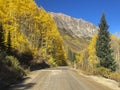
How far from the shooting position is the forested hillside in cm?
3341

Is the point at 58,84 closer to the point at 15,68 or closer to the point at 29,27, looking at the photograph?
the point at 15,68

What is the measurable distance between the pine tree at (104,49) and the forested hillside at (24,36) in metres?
12.9

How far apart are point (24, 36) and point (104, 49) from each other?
17992mm

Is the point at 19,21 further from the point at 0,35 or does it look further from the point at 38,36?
the point at 0,35

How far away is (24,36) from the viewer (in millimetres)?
54344

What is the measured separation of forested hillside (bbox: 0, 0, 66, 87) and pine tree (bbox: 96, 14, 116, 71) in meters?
12.9

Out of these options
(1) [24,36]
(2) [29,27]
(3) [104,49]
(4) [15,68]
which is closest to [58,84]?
(4) [15,68]

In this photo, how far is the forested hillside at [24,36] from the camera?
110 feet

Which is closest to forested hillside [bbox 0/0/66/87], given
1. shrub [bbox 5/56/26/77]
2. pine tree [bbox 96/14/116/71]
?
shrub [bbox 5/56/26/77]

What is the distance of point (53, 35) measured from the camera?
249 feet

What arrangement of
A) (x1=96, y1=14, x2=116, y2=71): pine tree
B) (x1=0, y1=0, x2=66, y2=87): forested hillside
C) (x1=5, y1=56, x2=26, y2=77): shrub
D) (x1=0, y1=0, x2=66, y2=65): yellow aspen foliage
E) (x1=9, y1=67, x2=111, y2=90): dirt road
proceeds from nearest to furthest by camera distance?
(x1=9, y1=67, x2=111, y2=90): dirt road
(x1=5, y1=56, x2=26, y2=77): shrub
(x1=0, y1=0, x2=66, y2=87): forested hillside
(x1=96, y1=14, x2=116, y2=71): pine tree
(x1=0, y1=0, x2=66, y2=65): yellow aspen foliage

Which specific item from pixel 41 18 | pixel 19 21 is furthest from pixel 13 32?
pixel 41 18

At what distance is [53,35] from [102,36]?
104ft

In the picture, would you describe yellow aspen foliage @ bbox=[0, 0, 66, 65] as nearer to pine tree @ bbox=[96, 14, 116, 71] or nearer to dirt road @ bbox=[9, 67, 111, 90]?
pine tree @ bbox=[96, 14, 116, 71]
